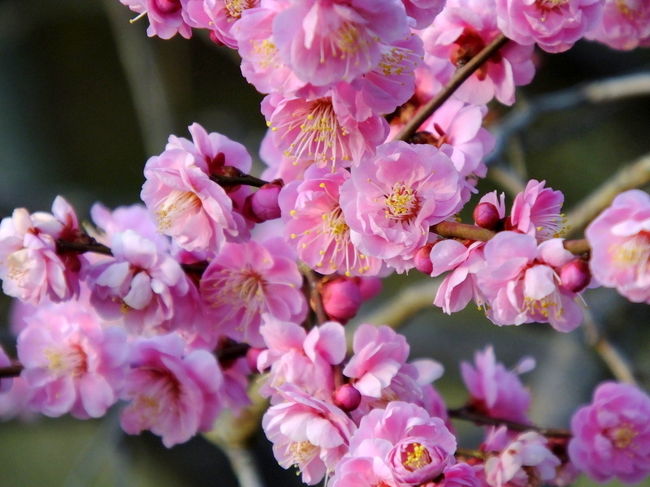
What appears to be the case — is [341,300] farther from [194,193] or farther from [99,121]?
[99,121]

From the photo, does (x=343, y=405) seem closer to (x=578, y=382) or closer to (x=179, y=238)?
(x=179, y=238)

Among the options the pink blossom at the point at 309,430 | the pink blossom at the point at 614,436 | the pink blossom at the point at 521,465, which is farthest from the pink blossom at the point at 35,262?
the pink blossom at the point at 614,436

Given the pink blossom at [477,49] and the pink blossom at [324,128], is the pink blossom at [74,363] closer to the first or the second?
the pink blossom at [324,128]

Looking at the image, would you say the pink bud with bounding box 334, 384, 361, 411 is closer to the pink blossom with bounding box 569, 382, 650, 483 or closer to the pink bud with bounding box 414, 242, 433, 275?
the pink bud with bounding box 414, 242, 433, 275

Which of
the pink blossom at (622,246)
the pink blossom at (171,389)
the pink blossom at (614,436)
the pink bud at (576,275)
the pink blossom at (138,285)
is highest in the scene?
the pink blossom at (622,246)

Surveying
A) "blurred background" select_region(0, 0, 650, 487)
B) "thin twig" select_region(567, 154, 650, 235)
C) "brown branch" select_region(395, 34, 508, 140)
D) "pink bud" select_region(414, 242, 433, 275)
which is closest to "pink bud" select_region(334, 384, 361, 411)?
"pink bud" select_region(414, 242, 433, 275)

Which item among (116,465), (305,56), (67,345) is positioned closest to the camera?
(305,56)

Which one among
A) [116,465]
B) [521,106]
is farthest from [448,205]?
[116,465]
